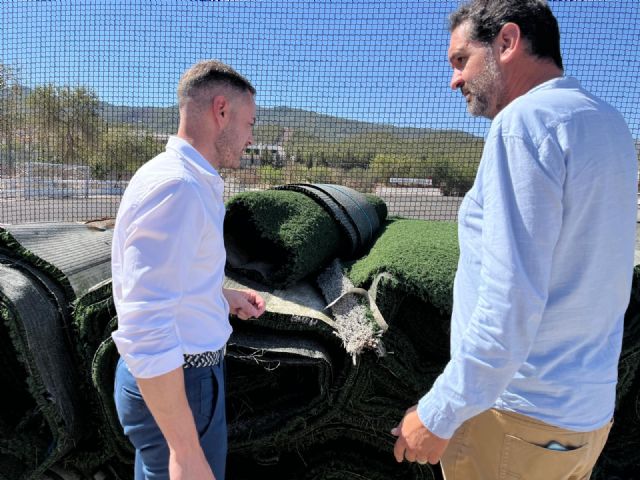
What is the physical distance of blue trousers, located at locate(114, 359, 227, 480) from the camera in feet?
3.85

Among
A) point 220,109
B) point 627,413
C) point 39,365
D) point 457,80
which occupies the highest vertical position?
point 457,80

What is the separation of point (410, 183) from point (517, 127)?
598 centimetres

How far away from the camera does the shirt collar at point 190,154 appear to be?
116 cm

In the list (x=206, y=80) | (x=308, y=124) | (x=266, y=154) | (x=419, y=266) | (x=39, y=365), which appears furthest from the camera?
(x=266, y=154)

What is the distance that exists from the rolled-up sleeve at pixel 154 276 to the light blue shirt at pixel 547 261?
0.54 meters

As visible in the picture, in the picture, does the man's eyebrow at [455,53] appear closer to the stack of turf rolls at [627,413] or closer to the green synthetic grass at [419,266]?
the green synthetic grass at [419,266]

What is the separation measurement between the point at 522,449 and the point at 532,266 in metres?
0.43

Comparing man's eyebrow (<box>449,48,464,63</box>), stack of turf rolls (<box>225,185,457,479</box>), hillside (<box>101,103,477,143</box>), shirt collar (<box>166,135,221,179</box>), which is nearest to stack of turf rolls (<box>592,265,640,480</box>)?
stack of turf rolls (<box>225,185,457,479</box>)

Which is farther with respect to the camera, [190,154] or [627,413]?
[627,413]

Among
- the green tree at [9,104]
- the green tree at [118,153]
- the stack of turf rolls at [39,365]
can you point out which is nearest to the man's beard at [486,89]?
the stack of turf rolls at [39,365]

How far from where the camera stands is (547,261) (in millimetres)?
907

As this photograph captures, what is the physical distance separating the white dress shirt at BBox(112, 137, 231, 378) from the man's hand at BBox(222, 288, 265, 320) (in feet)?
1.23

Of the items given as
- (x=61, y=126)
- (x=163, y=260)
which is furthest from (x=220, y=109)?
(x=61, y=126)

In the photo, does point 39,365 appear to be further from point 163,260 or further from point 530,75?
point 530,75
